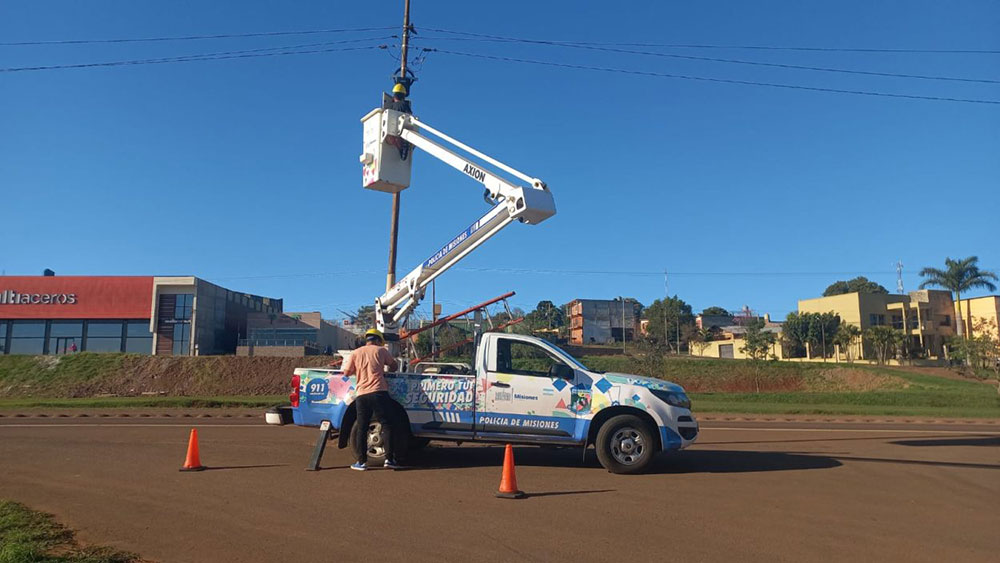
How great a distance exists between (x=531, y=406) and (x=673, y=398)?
1982 mm

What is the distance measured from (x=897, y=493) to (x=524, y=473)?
4.53 m

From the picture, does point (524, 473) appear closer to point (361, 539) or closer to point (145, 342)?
point (361, 539)

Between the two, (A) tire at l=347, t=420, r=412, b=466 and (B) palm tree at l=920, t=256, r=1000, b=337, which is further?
(B) palm tree at l=920, t=256, r=1000, b=337

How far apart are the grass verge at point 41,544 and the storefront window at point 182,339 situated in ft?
166

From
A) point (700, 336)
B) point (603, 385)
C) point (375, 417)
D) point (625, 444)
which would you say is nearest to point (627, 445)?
point (625, 444)

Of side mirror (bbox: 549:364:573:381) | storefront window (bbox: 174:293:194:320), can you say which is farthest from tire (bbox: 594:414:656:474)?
storefront window (bbox: 174:293:194:320)

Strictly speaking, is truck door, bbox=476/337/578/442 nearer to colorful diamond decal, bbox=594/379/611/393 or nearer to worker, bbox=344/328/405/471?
colorful diamond decal, bbox=594/379/611/393

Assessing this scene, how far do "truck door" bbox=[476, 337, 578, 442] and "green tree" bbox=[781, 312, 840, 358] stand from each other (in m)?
65.8

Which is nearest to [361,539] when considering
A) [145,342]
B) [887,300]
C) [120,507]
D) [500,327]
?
[120,507]

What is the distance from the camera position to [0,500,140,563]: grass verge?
5.04 metres

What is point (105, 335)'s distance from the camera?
5406 centimetres

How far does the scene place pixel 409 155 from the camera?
46.6ft

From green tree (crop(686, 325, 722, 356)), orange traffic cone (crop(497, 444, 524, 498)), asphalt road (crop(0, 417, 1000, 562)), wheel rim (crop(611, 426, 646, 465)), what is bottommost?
asphalt road (crop(0, 417, 1000, 562))

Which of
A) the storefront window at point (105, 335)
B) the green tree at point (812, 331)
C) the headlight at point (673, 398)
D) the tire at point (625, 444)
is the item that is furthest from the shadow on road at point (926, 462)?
the green tree at point (812, 331)
